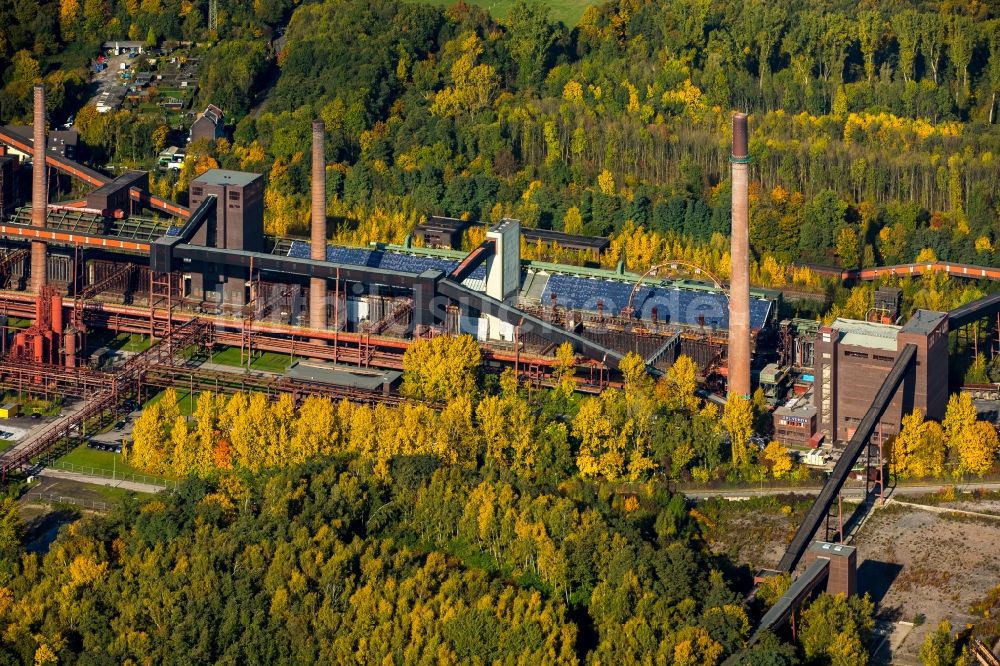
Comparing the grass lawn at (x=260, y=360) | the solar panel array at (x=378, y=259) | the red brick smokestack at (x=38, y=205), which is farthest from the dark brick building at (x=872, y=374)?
the red brick smokestack at (x=38, y=205)

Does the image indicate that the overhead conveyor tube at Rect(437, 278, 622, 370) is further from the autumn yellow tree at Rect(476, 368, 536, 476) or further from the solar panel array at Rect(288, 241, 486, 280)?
the autumn yellow tree at Rect(476, 368, 536, 476)

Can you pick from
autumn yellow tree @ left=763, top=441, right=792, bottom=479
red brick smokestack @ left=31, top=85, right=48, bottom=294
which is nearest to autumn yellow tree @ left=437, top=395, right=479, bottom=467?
autumn yellow tree @ left=763, top=441, right=792, bottom=479

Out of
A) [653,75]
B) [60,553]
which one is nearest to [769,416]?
[60,553]

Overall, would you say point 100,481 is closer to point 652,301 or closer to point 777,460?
point 777,460

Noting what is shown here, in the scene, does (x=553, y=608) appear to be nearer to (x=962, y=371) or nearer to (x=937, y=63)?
(x=962, y=371)

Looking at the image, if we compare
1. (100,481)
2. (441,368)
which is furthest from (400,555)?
(441,368)

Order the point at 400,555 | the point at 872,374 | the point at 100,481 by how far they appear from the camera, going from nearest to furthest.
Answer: the point at 400,555 → the point at 100,481 → the point at 872,374
